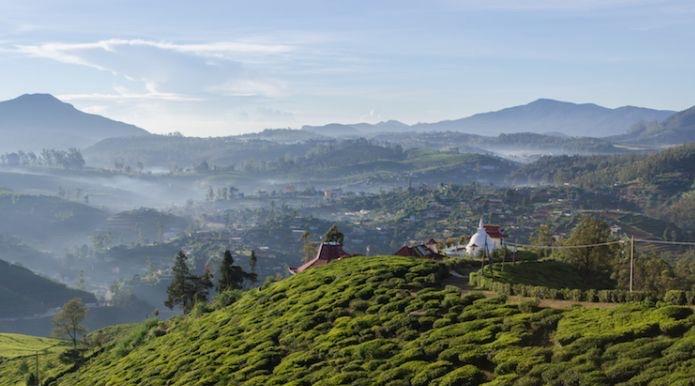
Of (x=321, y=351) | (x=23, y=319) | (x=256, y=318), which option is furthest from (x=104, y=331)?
(x=23, y=319)

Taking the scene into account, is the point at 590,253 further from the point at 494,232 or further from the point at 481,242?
the point at 494,232

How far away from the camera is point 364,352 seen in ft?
112

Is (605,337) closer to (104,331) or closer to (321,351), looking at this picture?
(321,351)

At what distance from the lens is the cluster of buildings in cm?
6938

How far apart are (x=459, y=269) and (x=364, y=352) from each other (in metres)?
18.8

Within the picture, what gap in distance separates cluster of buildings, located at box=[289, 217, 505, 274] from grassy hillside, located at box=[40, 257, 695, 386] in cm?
1236

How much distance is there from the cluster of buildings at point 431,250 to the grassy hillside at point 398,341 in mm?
12361

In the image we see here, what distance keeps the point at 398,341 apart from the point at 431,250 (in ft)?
146

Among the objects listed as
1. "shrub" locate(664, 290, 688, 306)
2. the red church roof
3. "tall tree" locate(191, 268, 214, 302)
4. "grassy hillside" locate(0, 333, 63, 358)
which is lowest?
"grassy hillside" locate(0, 333, 63, 358)

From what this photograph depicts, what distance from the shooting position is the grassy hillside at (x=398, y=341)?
2647 cm

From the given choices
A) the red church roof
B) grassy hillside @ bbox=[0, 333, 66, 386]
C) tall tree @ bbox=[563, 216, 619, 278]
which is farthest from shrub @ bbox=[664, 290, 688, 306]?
grassy hillside @ bbox=[0, 333, 66, 386]

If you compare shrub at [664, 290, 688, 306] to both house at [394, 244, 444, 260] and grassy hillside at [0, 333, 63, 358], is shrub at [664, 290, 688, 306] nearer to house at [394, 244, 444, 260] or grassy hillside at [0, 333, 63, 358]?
house at [394, 244, 444, 260]

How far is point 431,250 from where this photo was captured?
78.6m

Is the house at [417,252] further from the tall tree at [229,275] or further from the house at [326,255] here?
the tall tree at [229,275]
